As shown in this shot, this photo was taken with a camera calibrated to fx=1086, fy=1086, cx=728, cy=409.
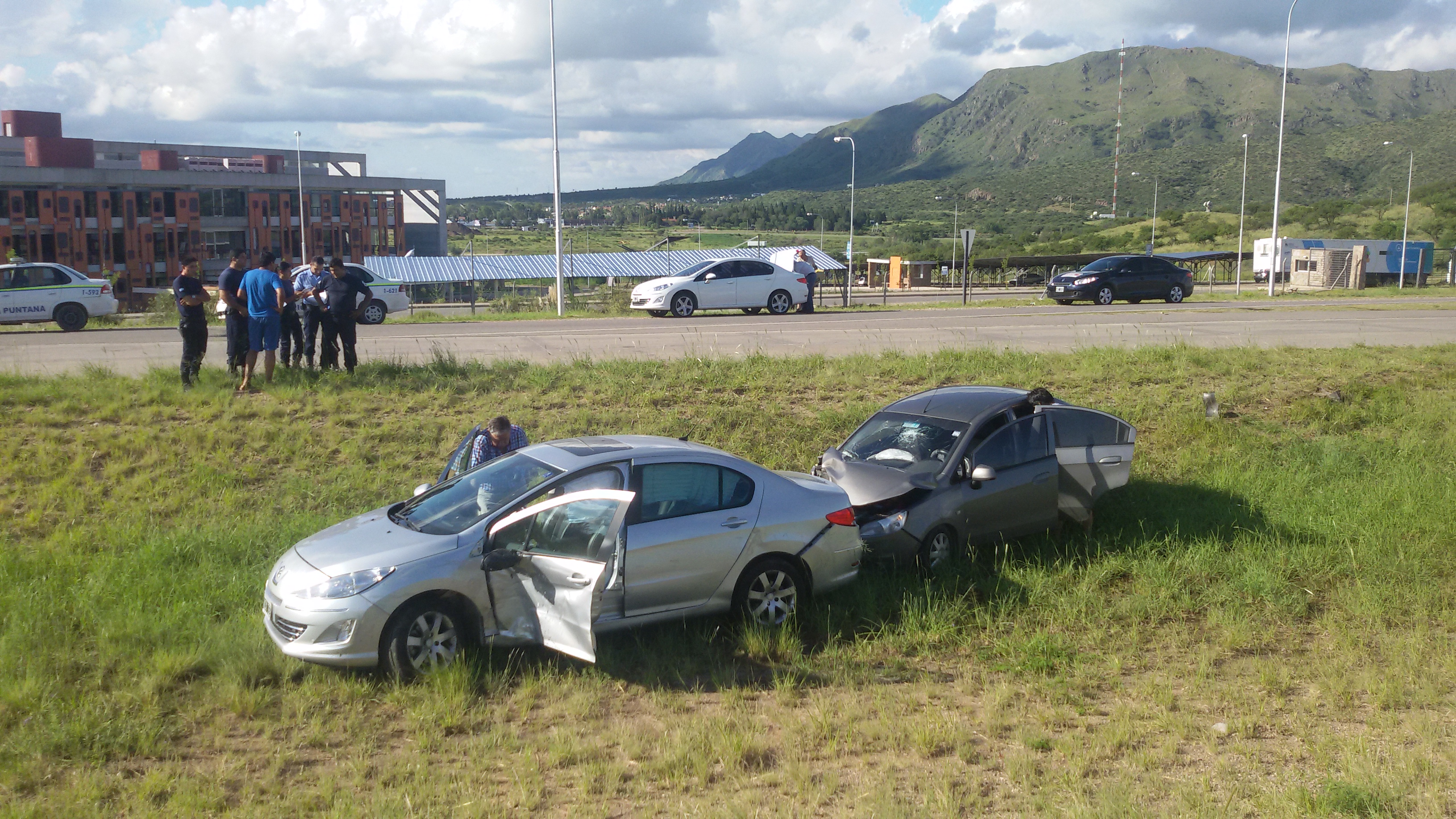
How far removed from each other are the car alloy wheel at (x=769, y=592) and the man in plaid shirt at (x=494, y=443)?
2.38 meters

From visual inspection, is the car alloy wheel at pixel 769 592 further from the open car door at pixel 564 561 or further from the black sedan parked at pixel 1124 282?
the black sedan parked at pixel 1124 282

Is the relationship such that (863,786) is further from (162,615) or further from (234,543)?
(234,543)

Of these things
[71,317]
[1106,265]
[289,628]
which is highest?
[1106,265]

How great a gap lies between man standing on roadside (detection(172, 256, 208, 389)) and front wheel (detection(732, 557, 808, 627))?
8603 mm

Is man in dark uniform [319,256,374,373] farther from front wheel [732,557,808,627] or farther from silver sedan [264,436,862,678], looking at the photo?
front wheel [732,557,808,627]

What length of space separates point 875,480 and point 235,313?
27.2 ft

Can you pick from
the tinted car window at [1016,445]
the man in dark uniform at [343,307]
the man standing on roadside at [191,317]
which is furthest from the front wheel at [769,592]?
the man standing on roadside at [191,317]

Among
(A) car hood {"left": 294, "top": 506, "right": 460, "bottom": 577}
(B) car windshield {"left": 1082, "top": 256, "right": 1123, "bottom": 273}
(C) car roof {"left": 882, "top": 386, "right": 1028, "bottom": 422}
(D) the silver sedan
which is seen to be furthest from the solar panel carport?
(A) car hood {"left": 294, "top": 506, "right": 460, "bottom": 577}

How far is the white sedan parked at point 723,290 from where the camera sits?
26.8 m

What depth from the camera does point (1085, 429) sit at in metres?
10.8

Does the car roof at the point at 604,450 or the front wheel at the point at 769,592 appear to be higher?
the car roof at the point at 604,450

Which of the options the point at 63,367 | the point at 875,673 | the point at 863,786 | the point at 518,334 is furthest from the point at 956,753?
the point at 518,334

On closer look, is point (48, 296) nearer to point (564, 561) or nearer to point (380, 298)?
point (380, 298)

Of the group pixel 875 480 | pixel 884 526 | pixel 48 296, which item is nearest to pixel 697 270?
pixel 48 296
